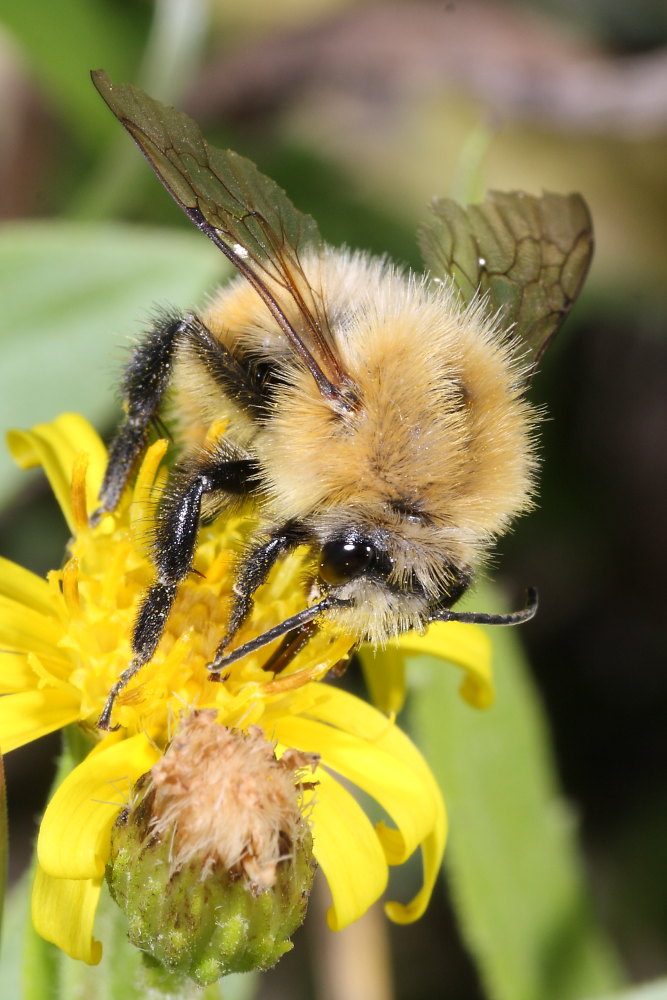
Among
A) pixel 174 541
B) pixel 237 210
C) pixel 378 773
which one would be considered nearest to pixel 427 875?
pixel 378 773

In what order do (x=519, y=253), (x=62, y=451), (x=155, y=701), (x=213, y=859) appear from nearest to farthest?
(x=213, y=859) → (x=155, y=701) → (x=62, y=451) → (x=519, y=253)

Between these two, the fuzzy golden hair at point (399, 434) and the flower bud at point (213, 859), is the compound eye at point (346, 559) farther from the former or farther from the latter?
the flower bud at point (213, 859)

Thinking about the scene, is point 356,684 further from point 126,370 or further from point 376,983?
point 126,370

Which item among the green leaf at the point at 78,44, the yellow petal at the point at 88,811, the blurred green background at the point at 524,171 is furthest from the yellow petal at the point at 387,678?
the green leaf at the point at 78,44

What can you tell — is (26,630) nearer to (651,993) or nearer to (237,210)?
(237,210)

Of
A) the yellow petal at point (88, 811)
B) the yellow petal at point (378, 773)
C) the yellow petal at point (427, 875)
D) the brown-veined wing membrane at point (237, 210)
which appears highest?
the brown-veined wing membrane at point (237, 210)
